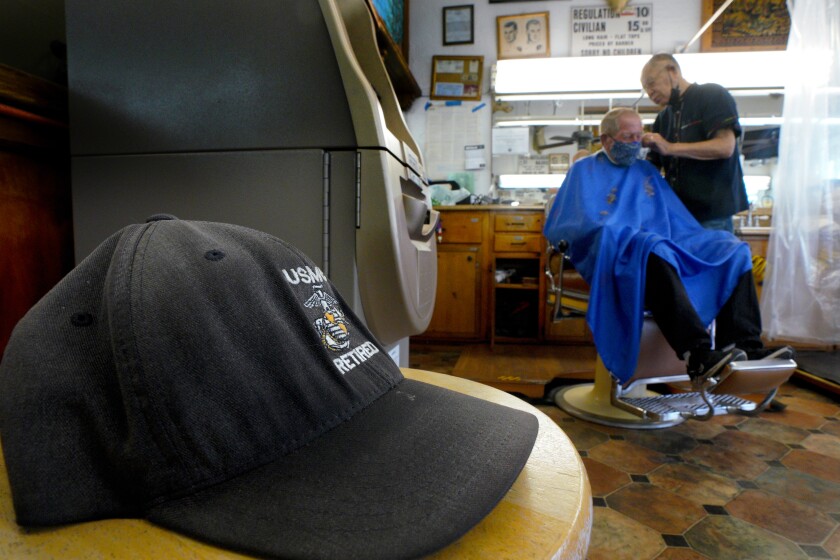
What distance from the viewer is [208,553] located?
11.5 inches

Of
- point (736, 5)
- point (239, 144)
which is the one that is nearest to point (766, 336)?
point (736, 5)

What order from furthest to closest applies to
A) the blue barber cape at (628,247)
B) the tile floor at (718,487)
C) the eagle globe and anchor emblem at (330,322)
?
1. the blue barber cape at (628,247)
2. the tile floor at (718,487)
3. the eagle globe and anchor emblem at (330,322)

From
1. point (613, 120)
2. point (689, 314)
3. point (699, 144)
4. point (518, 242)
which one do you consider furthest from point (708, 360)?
point (518, 242)

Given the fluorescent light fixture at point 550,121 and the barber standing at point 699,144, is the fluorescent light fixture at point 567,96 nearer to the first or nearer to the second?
the fluorescent light fixture at point 550,121

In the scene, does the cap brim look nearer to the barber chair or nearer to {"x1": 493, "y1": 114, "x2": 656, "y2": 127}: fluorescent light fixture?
the barber chair

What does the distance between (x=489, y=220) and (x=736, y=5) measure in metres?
2.59

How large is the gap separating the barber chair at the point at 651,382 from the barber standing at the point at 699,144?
60 centimetres

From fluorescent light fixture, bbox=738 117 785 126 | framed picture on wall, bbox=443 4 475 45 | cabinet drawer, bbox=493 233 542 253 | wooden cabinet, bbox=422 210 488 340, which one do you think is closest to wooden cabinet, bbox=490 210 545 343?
cabinet drawer, bbox=493 233 542 253

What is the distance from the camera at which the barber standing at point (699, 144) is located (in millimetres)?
1887

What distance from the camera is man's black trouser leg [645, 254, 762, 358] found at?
5.25 ft

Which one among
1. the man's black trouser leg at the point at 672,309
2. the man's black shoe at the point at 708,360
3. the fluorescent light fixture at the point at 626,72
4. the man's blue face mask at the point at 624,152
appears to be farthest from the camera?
the fluorescent light fixture at the point at 626,72

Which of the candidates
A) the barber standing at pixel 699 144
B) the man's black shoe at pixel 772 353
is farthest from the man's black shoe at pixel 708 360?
the barber standing at pixel 699 144

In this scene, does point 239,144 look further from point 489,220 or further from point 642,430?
point 489,220

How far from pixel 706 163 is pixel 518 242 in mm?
1454
